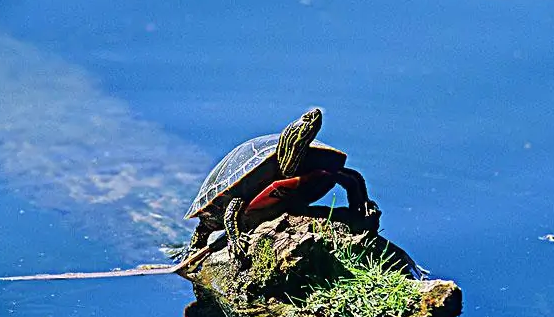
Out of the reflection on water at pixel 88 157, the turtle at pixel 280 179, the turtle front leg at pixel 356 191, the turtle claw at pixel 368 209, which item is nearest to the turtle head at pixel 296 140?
the turtle at pixel 280 179

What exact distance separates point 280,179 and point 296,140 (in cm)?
25

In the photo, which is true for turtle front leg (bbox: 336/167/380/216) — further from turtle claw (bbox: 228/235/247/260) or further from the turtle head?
turtle claw (bbox: 228/235/247/260)

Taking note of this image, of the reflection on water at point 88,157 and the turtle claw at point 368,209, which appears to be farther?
the reflection on water at point 88,157

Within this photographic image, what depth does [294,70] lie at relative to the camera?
22.9ft

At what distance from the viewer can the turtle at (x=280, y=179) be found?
4.07m

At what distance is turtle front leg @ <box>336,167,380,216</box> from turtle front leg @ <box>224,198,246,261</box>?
1.48 feet

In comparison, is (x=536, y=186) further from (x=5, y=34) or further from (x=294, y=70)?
(x=5, y=34)

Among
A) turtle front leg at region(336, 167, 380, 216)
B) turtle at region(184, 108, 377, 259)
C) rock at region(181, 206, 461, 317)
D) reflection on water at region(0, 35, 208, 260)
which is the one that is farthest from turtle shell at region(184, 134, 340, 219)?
reflection on water at region(0, 35, 208, 260)

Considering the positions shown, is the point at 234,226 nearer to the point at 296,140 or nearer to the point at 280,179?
the point at 280,179

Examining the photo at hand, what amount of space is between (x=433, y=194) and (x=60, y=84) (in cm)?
296

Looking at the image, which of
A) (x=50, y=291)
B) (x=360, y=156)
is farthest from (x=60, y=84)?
(x=50, y=291)

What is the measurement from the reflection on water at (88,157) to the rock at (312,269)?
1.17m

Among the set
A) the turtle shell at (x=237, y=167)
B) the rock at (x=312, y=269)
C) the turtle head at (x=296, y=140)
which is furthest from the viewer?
the turtle shell at (x=237, y=167)

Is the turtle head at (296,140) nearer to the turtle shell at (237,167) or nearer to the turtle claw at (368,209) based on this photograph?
the turtle shell at (237,167)
